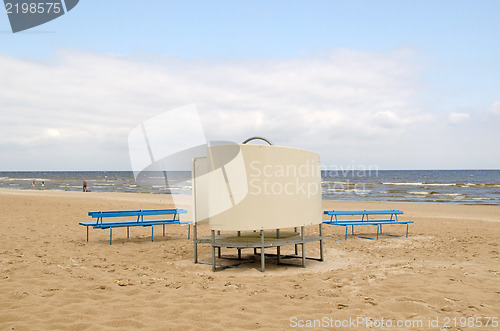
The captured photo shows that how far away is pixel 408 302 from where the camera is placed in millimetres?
4793

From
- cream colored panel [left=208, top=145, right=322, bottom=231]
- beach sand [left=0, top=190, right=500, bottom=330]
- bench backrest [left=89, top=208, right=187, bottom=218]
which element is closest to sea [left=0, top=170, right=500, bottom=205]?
bench backrest [left=89, top=208, right=187, bottom=218]

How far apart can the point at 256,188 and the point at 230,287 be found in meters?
1.67

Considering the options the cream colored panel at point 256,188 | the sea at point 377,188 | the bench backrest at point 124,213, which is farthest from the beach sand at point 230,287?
the sea at point 377,188

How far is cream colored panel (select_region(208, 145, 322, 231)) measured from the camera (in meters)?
6.71

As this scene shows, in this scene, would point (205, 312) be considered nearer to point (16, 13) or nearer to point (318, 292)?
point (318, 292)

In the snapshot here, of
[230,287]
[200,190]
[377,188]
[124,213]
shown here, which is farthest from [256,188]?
[377,188]

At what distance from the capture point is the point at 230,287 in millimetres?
5781

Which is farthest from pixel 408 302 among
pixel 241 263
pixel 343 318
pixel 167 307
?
pixel 241 263

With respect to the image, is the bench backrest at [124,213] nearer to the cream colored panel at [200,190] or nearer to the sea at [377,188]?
the cream colored panel at [200,190]

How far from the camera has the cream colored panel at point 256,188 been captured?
671 centimetres

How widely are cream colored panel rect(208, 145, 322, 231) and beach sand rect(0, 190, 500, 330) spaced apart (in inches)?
34.4

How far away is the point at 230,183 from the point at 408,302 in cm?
317

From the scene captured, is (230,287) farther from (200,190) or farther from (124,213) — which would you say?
(124,213)

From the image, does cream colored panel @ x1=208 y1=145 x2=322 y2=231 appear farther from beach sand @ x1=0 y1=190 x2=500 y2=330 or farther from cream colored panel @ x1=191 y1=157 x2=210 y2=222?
beach sand @ x1=0 y1=190 x2=500 y2=330
